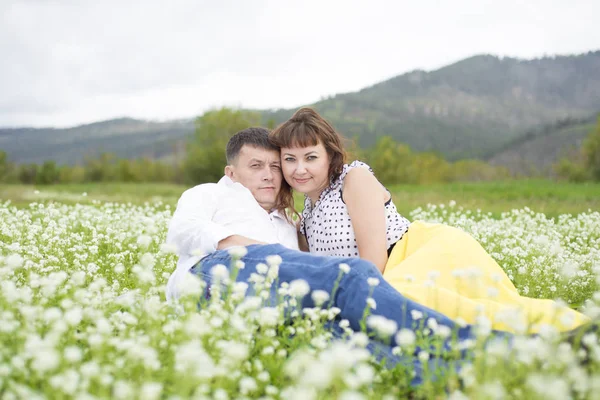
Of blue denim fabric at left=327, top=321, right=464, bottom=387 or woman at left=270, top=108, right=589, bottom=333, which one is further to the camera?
woman at left=270, top=108, right=589, bottom=333

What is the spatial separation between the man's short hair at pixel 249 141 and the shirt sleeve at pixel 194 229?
74 cm

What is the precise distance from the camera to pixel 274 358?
3.38 metres

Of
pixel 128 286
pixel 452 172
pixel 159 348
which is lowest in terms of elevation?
pixel 452 172

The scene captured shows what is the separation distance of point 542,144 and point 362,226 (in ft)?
462

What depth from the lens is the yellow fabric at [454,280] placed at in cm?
347

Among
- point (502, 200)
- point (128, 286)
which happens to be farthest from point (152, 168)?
point (128, 286)

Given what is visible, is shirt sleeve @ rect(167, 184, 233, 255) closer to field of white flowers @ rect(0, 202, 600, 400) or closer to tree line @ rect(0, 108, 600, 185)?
field of white flowers @ rect(0, 202, 600, 400)

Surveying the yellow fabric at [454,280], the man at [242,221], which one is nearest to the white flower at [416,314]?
the yellow fabric at [454,280]

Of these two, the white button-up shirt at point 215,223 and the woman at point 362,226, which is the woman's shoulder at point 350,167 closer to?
the woman at point 362,226

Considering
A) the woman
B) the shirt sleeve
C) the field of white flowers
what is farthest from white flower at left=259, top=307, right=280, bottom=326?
the shirt sleeve

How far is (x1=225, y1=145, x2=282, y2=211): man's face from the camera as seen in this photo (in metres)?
5.40

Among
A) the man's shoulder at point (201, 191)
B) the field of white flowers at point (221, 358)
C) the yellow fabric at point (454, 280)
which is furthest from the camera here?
the man's shoulder at point (201, 191)

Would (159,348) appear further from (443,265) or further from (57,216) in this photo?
(57,216)

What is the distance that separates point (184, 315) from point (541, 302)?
96.8 inches
